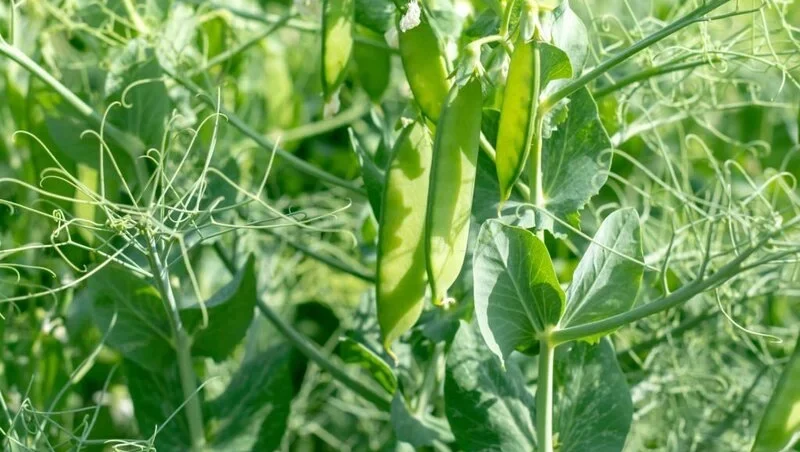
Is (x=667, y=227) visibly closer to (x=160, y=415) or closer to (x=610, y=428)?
(x=610, y=428)

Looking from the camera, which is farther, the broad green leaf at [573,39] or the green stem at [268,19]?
the green stem at [268,19]

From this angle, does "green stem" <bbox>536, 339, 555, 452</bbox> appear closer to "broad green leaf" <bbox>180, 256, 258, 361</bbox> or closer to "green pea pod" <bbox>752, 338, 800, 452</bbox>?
"green pea pod" <bbox>752, 338, 800, 452</bbox>

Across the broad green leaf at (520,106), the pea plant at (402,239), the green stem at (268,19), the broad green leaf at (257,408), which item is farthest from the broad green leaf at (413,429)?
the green stem at (268,19)

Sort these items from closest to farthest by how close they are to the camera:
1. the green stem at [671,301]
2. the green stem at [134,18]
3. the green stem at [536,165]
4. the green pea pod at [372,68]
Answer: the green stem at [671,301]
the green stem at [536,165]
the green stem at [134,18]
the green pea pod at [372,68]

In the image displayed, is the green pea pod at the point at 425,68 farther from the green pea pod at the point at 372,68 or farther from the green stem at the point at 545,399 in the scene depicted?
the green pea pod at the point at 372,68

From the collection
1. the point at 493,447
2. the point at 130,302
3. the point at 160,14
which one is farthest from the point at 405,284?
the point at 160,14

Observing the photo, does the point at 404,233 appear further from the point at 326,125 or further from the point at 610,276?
the point at 326,125

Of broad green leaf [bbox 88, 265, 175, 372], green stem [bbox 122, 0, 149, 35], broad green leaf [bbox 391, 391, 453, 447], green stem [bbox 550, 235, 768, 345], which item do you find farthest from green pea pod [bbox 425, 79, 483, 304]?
green stem [bbox 122, 0, 149, 35]
